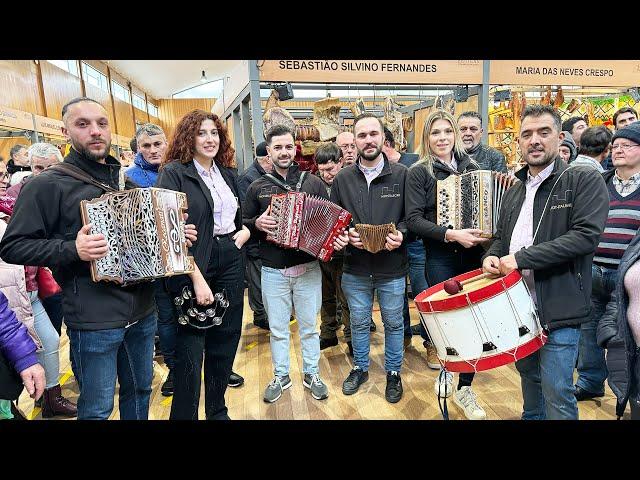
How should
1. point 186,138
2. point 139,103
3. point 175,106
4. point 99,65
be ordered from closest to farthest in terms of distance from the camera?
point 186,138
point 99,65
point 139,103
point 175,106

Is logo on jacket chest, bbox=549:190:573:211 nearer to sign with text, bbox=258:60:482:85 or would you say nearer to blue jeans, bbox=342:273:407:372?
blue jeans, bbox=342:273:407:372

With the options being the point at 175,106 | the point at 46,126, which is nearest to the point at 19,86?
the point at 46,126

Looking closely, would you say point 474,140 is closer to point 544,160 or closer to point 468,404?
point 544,160

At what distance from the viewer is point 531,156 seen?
76.7 inches

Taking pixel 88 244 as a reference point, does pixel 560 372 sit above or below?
below

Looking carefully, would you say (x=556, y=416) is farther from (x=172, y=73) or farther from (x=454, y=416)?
(x=172, y=73)

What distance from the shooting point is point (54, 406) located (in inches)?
111

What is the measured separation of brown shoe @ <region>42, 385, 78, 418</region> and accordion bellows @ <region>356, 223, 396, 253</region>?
2.34m

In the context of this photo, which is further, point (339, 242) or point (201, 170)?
point (339, 242)

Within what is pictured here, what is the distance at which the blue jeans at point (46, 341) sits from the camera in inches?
106

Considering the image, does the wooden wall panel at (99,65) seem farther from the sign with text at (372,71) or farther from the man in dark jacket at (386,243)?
the man in dark jacket at (386,243)

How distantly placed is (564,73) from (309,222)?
389cm
